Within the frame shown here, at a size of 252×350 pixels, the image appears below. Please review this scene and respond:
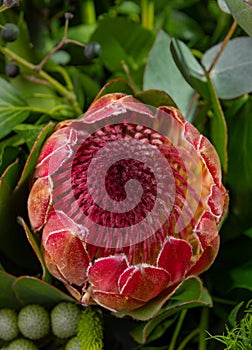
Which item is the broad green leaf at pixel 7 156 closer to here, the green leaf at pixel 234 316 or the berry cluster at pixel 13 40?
the berry cluster at pixel 13 40

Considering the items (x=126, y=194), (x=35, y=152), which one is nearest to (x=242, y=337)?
(x=126, y=194)

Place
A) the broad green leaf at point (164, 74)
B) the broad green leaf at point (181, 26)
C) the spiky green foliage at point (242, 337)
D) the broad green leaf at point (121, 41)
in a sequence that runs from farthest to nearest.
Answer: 1. the broad green leaf at point (181, 26)
2. the broad green leaf at point (121, 41)
3. the broad green leaf at point (164, 74)
4. the spiky green foliage at point (242, 337)

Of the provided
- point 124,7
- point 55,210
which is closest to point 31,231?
point 55,210

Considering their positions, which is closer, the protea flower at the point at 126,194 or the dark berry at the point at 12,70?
the protea flower at the point at 126,194

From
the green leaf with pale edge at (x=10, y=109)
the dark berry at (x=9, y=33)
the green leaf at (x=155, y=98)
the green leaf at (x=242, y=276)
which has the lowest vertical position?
the green leaf at (x=242, y=276)

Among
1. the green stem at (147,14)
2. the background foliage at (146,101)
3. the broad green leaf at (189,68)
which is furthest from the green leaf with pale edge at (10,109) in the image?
the green stem at (147,14)

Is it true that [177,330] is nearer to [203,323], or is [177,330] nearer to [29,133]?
[203,323]
